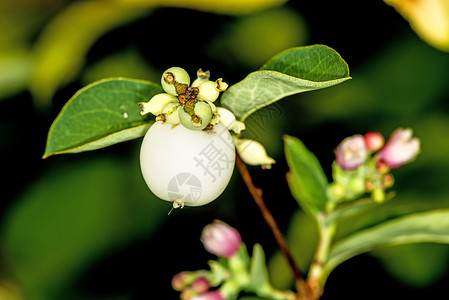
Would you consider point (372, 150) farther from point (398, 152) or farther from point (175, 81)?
point (175, 81)

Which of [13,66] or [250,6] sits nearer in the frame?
[250,6]

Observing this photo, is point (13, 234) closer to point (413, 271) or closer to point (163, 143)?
point (163, 143)

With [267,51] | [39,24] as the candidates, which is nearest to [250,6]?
[267,51]

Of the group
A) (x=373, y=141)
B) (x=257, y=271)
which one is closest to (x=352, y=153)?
(x=373, y=141)

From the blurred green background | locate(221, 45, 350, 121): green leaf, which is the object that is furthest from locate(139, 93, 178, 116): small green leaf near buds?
the blurred green background

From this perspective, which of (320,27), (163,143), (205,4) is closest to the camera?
(163,143)

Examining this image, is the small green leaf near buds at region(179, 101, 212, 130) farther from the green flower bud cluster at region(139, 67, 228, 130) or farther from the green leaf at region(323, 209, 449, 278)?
the green leaf at region(323, 209, 449, 278)
